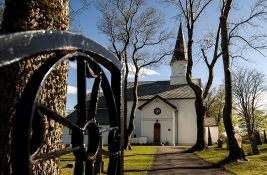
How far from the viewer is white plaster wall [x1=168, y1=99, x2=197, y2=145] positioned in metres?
47.1

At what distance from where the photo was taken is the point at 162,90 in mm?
51906

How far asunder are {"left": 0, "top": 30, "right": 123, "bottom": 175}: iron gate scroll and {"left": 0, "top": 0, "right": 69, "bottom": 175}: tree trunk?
604 mm

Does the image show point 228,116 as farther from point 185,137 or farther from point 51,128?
point 185,137

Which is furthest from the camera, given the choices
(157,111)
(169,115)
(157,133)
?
(157,111)

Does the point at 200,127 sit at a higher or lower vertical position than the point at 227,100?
lower

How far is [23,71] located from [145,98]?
4869 centimetres

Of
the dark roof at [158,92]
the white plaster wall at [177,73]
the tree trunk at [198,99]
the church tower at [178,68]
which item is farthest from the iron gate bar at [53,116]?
the white plaster wall at [177,73]

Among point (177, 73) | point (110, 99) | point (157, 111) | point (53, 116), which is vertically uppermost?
point (177, 73)

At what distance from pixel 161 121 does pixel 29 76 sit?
45.3 metres

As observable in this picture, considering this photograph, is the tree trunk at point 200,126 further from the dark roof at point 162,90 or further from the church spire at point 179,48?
the dark roof at point 162,90

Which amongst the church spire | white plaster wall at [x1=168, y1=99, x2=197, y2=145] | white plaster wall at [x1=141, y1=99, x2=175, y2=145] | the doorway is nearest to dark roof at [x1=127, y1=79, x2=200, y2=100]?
white plaster wall at [x1=168, y1=99, x2=197, y2=145]

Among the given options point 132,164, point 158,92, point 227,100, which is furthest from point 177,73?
point 132,164

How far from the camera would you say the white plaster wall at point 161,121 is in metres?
46.1

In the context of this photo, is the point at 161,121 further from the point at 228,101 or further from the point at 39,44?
the point at 39,44
